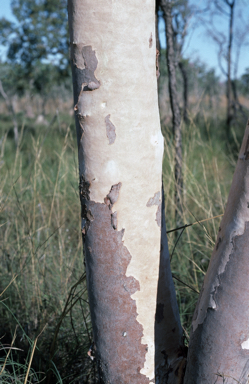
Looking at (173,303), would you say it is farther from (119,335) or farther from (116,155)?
(116,155)

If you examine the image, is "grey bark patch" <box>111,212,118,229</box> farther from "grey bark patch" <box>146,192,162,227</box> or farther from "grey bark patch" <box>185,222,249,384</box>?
"grey bark patch" <box>185,222,249,384</box>

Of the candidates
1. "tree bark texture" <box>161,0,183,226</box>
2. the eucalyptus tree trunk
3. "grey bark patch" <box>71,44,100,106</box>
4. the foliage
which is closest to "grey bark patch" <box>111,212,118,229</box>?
the eucalyptus tree trunk

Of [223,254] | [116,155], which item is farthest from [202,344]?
[116,155]

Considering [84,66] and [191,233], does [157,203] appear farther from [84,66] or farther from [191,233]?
[191,233]

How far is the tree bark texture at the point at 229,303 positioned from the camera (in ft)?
1.87

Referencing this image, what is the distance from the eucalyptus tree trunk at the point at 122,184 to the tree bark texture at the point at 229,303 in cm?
11

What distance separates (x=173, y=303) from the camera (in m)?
0.75

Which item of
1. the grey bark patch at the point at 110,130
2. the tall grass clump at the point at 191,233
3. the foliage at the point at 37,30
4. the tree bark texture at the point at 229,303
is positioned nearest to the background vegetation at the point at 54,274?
the tall grass clump at the point at 191,233

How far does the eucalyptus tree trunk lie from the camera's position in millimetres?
563

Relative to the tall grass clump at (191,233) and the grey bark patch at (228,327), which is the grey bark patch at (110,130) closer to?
the grey bark patch at (228,327)

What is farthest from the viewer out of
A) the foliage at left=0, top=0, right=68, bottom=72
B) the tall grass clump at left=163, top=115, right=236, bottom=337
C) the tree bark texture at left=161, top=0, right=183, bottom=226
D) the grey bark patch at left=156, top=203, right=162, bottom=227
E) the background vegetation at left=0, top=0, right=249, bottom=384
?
the foliage at left=0, top=0, right=68, bottom=72

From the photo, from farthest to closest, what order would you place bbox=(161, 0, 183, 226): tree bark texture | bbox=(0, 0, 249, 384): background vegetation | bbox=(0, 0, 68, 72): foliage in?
bbox=(0, 0, 68, 72): foliage < bbox=(161, 0, 183, 226): tree bark texture < bbox=(0, 0, 249, 384): background vegetation

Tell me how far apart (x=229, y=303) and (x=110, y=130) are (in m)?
0.42

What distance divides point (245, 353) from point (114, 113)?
0.55 meters
